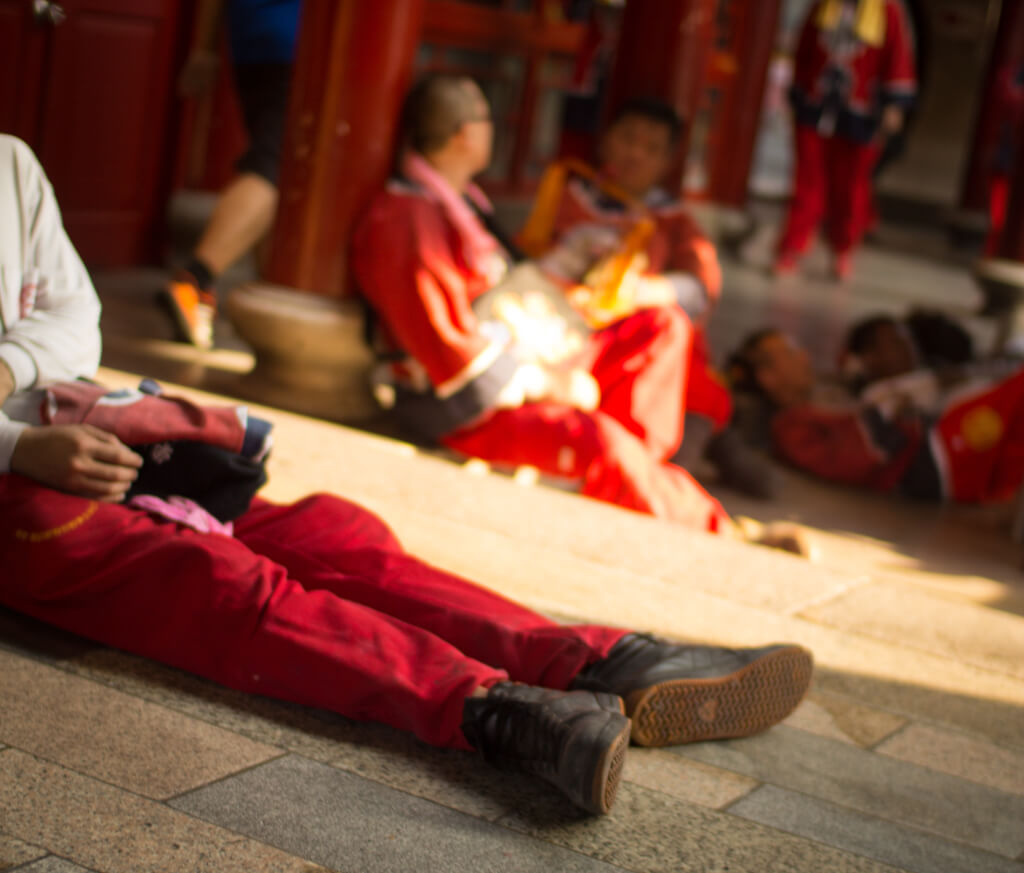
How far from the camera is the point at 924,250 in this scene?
11703mm

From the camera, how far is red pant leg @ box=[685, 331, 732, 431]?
3775mm

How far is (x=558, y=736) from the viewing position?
158cm

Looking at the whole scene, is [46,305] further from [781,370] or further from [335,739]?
[781,370]

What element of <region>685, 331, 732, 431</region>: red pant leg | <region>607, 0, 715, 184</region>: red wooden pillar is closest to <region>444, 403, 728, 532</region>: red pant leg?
<region>685, 331, 732, 431</region>: red pant leg

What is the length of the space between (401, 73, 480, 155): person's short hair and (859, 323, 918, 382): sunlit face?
1.92 metres

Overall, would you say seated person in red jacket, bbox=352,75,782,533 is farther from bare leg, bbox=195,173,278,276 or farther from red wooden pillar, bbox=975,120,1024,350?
red wooden pillar, bbox=975,120,1024,350

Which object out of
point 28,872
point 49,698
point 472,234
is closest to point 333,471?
point 472,234

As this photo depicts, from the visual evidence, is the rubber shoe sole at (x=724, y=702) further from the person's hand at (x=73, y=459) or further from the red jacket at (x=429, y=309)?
the red jacket at (x=429, y=309)

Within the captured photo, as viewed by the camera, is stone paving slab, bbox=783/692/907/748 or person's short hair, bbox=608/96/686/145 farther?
person's short hair, bbox=608/96/686/145

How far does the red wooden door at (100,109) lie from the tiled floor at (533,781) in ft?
5.09

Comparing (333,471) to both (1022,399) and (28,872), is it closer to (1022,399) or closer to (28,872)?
(28,872)

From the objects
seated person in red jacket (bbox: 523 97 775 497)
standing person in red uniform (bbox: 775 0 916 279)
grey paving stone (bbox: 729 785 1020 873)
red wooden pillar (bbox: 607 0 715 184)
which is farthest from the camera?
standing person in red uniform (bbox: 775 0 916 279)

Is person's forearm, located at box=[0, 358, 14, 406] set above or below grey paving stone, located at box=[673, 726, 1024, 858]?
above

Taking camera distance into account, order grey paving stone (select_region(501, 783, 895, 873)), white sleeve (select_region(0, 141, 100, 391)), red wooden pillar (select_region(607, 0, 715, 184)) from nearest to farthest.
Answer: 1. grey paving stone (select_region(501, 783, 895, 873))
2. white sleeve (select_region(0, 141, 100, 391))
3. red wooden pillar (select_region(607, 0, 715, 184))
